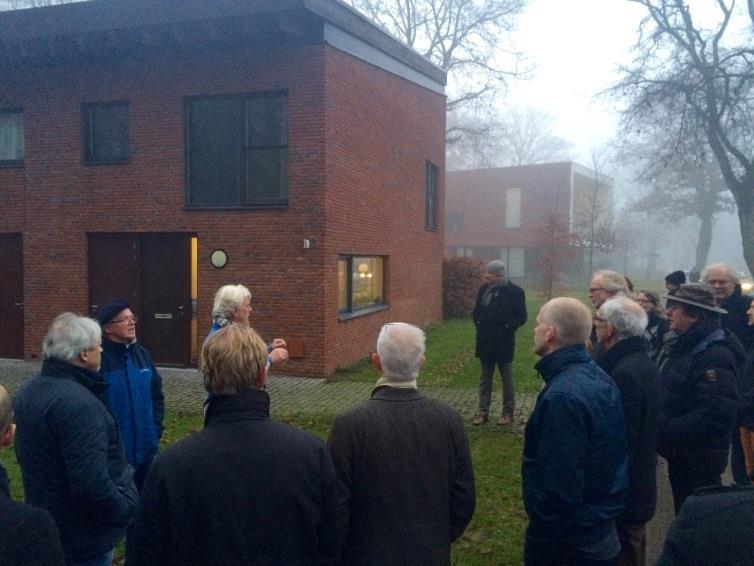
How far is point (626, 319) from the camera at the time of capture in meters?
3.75

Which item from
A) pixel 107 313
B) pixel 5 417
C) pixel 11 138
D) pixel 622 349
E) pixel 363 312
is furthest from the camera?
pixel 363 312

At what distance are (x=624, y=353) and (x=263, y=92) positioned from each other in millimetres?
9242

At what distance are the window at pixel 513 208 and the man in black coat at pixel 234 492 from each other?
140 feet

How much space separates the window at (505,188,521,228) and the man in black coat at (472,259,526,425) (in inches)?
1444

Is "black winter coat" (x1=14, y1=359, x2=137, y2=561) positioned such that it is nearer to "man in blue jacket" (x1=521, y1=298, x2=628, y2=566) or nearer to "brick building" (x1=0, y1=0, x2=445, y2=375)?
"man in blue jacket" (x1=521, y1=298, x2=628, y2=566)

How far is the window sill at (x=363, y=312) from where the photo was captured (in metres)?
12.3

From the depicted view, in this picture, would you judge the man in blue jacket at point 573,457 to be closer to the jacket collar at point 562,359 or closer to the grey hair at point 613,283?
the jacket collar at point 562,359

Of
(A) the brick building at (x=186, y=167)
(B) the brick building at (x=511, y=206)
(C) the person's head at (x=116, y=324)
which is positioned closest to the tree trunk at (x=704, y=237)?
(B) the brick building at (x=511, y=206)

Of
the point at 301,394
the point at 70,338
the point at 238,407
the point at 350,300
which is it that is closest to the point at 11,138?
the point at 350,300

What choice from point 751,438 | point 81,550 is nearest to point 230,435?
point 81,550

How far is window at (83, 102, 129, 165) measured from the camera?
12305 mm

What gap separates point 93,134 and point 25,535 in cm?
1192

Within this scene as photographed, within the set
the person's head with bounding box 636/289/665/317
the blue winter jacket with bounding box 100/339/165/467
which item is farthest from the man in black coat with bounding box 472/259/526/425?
the blue winter jacket with bounding box 100/339/165/467

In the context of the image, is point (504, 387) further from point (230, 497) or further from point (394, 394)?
point (230, 497)
